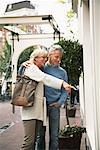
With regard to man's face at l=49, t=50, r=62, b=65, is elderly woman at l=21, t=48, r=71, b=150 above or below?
below

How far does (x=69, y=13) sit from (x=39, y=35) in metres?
2.55

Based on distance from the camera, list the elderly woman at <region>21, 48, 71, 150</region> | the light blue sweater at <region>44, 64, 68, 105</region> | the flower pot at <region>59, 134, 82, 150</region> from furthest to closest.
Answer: the flower pot at <region>59, 134, 82, 150</region>
the light blue sweater at <region>44, 64, 68, 105</region>
the elderly woman at <region>21, 48, 71, 150</region>

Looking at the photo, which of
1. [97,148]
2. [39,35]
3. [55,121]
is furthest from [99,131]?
[39,35]

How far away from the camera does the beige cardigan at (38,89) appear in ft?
20.0

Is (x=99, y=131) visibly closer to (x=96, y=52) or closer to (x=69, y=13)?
(x=96, y=52)

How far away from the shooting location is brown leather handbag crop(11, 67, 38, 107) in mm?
6074

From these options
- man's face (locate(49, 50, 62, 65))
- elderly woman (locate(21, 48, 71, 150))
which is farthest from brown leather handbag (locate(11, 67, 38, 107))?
man's face (locate(49, 50, 62, 65))

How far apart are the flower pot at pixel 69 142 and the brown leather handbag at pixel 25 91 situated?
2.59 m

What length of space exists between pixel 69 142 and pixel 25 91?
2.70 metres

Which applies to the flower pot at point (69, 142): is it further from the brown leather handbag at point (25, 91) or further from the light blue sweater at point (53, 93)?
the brown leather handbag at point (25, 91)

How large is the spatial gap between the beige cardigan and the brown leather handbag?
77mm

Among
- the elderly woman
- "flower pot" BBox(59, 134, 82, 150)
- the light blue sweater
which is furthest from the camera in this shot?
"flower pot" BBox(59, 134, 82, 150)

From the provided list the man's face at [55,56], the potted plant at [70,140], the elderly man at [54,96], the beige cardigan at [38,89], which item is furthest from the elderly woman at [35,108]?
the potted plant at [70,140]

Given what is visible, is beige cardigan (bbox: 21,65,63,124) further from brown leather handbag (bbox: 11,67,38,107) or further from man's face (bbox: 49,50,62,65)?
man's face (bbox: 49,50,62,65)
